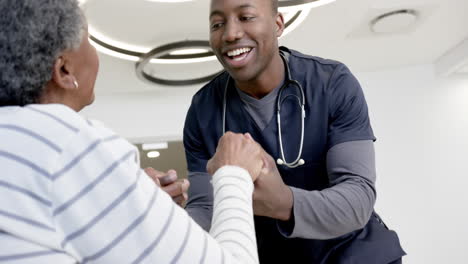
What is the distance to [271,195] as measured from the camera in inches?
44.6

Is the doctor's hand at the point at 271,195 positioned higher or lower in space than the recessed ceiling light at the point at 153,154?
higher

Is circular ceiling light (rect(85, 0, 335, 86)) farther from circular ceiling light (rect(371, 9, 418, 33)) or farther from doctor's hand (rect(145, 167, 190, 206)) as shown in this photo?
doctor's hand (rect(145, 167, 190, 206))

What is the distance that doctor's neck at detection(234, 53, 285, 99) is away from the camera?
60.4 inches

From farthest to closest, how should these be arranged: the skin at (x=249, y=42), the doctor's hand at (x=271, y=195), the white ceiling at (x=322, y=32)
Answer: the white ceiling at (x=322, y=32), the skin at (x=249, y=42), the doctor's hand at (x=271, y=195)

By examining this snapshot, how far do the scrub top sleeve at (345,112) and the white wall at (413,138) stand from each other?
12.5 feet

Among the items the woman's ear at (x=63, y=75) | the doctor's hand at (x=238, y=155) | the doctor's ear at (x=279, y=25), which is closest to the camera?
the woman's ear at (x=63, y=75)

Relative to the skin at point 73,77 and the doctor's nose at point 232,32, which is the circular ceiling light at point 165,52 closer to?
the doctor's nose at point 232,32

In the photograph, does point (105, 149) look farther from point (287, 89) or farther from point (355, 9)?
point (355, 9)

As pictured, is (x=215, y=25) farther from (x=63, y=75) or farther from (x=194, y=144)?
(x=63, y=75)

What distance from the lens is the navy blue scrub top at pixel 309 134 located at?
1.35 meters

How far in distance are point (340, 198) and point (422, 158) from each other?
13.7 ft

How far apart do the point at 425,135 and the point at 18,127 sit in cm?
497

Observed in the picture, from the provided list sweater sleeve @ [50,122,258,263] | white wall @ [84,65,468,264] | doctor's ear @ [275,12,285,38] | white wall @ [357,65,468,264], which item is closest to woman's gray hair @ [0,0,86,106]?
sweater sleeve @ [50,122,258,263]

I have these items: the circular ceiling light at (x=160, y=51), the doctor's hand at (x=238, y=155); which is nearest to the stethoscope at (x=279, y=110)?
the doctor's hand at (x=238, y=155)
